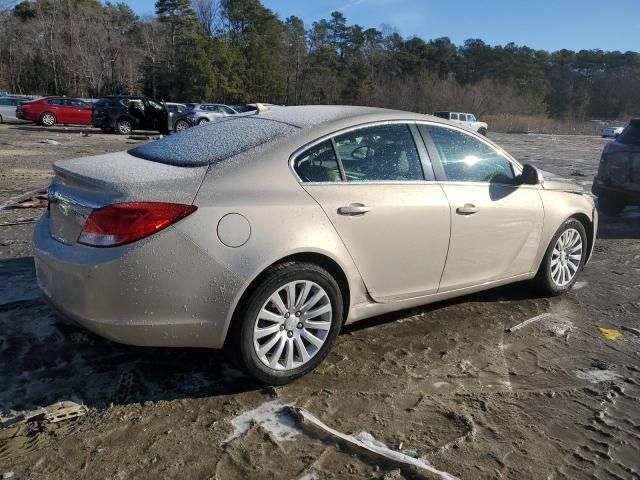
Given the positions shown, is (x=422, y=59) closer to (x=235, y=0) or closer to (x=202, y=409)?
(x=235, y=0)

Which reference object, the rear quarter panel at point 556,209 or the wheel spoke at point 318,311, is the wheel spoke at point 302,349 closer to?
the wheel spoke at point 318,311

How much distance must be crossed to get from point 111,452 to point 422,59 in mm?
92477

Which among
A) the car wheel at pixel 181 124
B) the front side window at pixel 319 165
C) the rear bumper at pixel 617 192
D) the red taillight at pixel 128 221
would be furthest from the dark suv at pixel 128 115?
the red taillight at pixel 128 221

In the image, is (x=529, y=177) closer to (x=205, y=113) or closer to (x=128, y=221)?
(x=128, y=221)

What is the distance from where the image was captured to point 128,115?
75.0 feet

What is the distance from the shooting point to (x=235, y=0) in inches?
2820

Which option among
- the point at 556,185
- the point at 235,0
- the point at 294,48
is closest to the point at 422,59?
the point at 294,48

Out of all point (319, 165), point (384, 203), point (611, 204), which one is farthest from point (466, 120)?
point (319, 165)

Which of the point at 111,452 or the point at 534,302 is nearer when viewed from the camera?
the point at 111,452

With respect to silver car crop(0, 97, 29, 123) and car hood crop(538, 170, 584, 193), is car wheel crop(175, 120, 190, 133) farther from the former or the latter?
car hood crop(538, 170, 584, 193)

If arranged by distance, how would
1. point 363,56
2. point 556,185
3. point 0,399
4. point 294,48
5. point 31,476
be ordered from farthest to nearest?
point 363,56
point 294,48
point 556,185
point 0,399
point 31,476

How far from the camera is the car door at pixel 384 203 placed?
3266 mm

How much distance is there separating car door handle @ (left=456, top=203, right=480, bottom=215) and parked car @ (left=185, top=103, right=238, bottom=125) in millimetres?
21442

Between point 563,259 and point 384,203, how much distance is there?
231 centimetres
